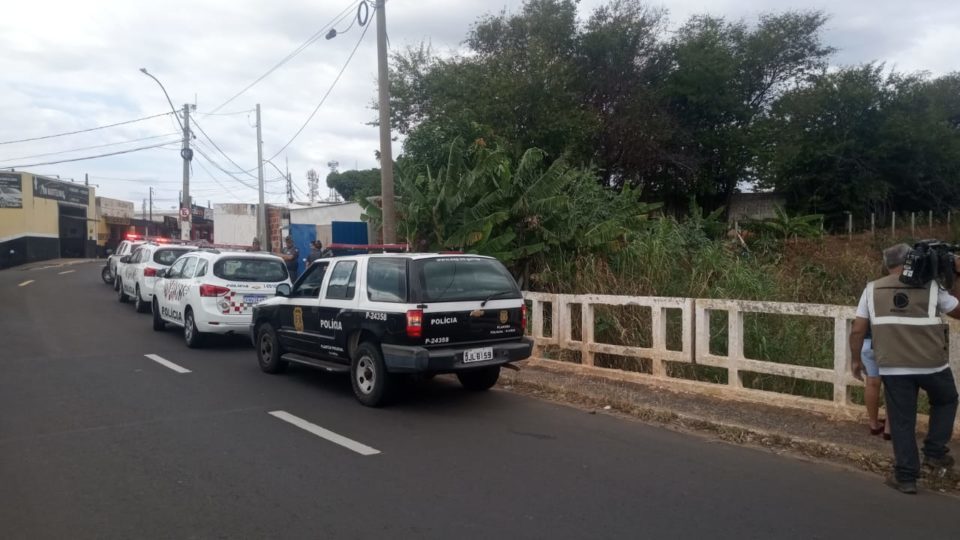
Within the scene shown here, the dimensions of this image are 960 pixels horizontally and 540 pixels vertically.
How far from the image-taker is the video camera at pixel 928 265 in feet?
18.0

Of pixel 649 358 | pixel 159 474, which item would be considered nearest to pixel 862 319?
pixel 649 358

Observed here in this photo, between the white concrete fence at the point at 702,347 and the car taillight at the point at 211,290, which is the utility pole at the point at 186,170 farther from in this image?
the white concrete fence at the point at 702,347

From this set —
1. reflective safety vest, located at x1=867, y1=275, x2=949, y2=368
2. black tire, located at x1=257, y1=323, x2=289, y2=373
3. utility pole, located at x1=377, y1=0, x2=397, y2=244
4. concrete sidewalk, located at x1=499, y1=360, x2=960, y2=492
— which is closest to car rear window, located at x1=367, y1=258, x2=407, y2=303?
concrete sidewalk, located at x1=499, y1=360, x2=960, y2=492

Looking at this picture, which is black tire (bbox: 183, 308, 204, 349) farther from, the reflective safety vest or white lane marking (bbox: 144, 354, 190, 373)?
the reflective safety vest

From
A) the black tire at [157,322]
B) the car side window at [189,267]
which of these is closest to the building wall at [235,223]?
the black tire at [157,322]

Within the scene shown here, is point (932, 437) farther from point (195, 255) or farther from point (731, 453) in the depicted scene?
point (195, 255)

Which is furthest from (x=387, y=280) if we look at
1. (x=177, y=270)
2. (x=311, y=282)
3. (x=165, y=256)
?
(x=165, y=256)

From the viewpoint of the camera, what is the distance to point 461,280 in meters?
8.45

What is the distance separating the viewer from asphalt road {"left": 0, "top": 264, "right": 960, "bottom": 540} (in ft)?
16.0

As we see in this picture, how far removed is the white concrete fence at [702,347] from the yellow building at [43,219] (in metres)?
40.0

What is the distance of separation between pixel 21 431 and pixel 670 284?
8485 mm

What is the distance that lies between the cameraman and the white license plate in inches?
152

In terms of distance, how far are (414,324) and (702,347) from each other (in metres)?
3.44

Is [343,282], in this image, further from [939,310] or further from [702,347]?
[939,310]
